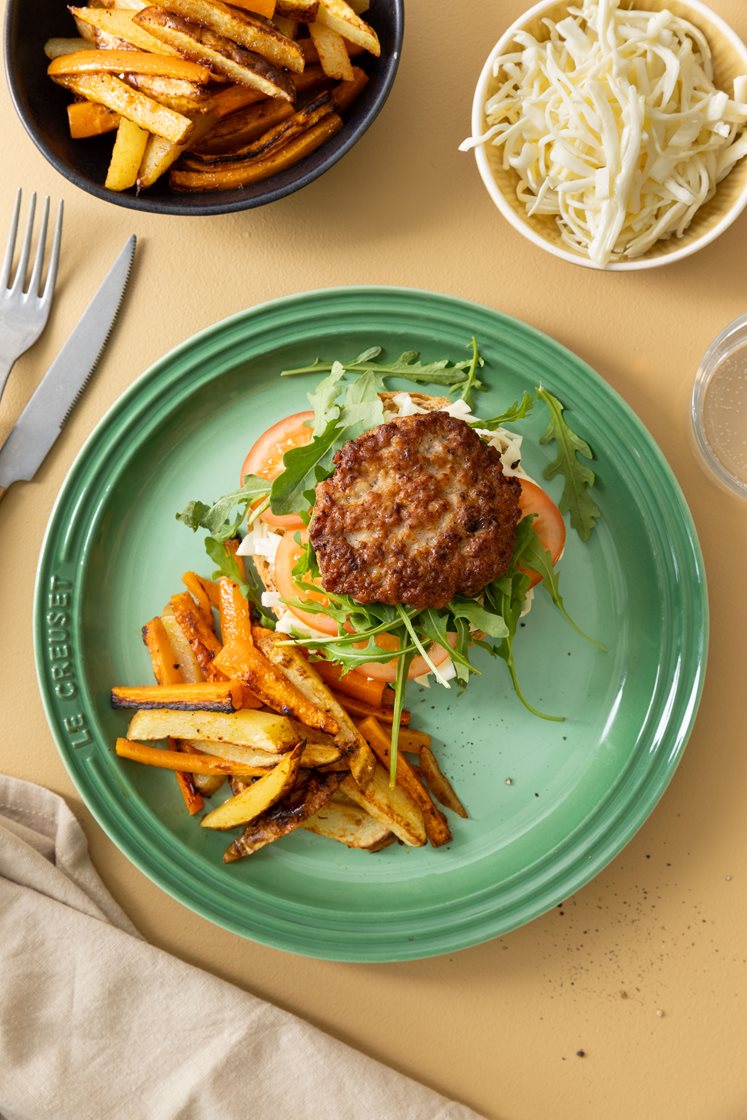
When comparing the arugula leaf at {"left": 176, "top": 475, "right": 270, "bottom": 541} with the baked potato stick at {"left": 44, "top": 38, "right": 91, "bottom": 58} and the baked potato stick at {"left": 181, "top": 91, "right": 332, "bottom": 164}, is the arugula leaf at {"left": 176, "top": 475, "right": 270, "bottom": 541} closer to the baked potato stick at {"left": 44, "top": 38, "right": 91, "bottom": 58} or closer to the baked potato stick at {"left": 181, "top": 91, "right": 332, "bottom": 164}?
the baked potato stick at {"left": 181, "top": 91, "right": 332, "bottom": 164}

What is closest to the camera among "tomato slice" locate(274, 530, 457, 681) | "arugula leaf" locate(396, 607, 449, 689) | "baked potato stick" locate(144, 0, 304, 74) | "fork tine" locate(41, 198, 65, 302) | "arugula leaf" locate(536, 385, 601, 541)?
"arugula leaf" locate(396, 607, 449, 689)

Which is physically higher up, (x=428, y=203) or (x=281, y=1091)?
(x=428, y=203)

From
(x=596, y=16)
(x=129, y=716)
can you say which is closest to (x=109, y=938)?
(x=129, y=716)

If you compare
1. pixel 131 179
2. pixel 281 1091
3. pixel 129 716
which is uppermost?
pixel 131 179

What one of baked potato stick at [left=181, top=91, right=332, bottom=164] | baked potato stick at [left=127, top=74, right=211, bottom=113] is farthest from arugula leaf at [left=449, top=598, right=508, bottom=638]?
baked potato stick at [left=127, top=74, right=211, bottom=113]

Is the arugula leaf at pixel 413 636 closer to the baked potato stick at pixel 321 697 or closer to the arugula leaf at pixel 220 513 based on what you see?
the baked potato stick at pixel 321 697

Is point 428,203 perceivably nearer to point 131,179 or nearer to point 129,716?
point 131,179

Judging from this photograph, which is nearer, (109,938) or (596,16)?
(596,16)
